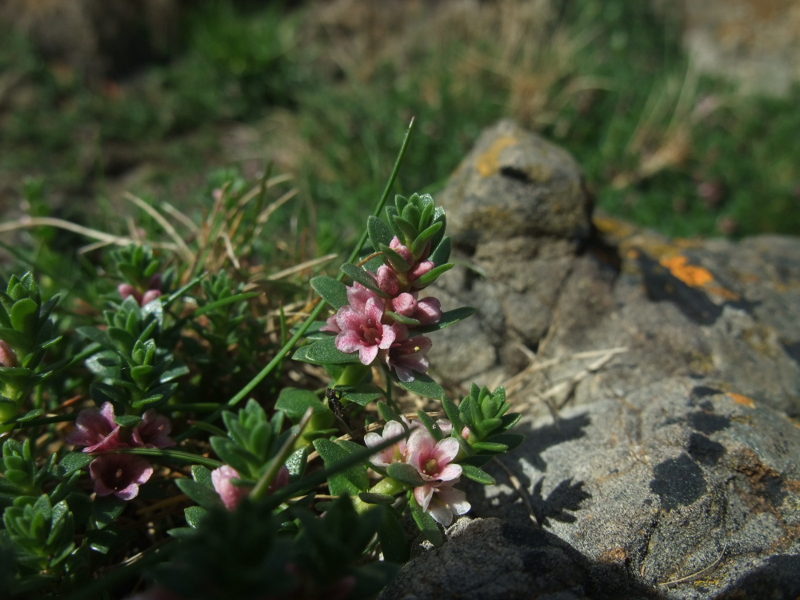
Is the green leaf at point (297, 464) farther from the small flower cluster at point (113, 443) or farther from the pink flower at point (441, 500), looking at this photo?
the small flower cluster at point (113, 443)

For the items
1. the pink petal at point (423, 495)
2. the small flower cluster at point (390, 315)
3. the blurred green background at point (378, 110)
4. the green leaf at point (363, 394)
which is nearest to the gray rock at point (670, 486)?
the pink petal at point (423, 495)

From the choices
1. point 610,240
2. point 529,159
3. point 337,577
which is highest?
point 529,159

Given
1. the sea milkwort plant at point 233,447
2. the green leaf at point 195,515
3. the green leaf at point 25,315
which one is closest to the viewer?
the sea milkwort plant at point 233,447

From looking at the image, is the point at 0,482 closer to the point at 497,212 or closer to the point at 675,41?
the point at 497,212

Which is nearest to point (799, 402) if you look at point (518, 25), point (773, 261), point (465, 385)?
point (773, 261)

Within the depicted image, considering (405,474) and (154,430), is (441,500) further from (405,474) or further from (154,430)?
(154,430)

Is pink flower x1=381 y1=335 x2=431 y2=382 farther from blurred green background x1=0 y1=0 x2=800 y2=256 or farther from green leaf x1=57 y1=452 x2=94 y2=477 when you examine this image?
blurred green background x1=0 y1=0 x2=800 y2=256

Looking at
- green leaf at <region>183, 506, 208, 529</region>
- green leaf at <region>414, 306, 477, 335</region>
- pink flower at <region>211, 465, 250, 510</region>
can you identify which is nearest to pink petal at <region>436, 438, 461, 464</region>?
green leaf at <region>414, 306, 477, 335</region>

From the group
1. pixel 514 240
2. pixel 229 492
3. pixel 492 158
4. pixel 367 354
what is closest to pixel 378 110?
pixel 492 158
